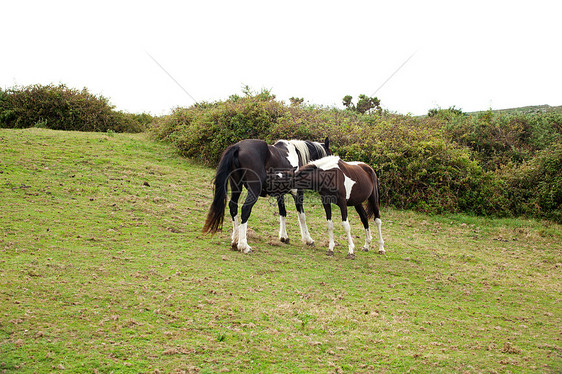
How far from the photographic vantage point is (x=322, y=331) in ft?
15.8

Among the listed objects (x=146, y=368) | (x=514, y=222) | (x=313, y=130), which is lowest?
(x=146, y=368)

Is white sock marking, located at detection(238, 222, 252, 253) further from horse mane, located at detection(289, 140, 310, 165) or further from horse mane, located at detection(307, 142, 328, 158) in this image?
horse mane, located at detection(307, 142, 328, 158)

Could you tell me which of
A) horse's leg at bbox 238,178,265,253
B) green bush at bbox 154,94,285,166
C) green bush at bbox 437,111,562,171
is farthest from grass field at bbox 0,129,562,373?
green bush at bbox 437,111,562,171

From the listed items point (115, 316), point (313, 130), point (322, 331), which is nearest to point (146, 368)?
point (115, 316)

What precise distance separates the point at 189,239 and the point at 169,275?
6.67 ft

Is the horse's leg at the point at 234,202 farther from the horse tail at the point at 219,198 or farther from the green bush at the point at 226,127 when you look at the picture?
the green bush at the point at 226,127

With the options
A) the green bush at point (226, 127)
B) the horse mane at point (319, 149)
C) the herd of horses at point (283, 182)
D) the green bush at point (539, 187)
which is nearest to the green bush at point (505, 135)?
the green bush at point (539, 187)

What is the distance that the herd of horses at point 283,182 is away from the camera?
7613 mm

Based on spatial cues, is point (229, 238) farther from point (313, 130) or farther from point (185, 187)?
point (313, 130)

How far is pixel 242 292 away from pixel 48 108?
58.3 ft

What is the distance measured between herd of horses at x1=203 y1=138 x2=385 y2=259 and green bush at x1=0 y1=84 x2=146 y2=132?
48.0 ft

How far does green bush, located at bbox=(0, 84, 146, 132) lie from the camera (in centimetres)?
1881

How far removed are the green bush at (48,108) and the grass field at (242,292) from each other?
879 cm

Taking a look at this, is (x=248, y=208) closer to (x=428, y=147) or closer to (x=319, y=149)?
(x=319, y=149)
